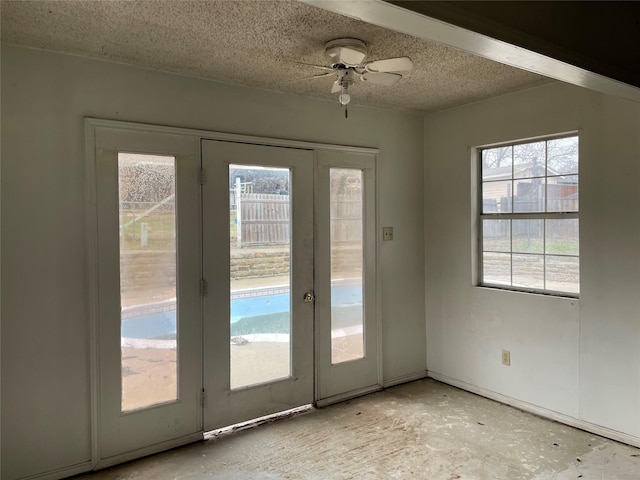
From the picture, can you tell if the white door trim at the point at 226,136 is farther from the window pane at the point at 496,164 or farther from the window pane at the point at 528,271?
the window pane at the point at 528,271

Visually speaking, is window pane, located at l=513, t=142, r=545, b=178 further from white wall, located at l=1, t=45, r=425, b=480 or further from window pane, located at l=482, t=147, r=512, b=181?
white wall, located at l=1, t=45, r=425, b=480

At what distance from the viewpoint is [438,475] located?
263 cm

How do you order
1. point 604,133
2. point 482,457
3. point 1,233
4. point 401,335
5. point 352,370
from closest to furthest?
point 1,233 < point 482,457 < point 604,133 < point 352,370 < point 401,335

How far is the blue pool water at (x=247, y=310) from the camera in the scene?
287 cm

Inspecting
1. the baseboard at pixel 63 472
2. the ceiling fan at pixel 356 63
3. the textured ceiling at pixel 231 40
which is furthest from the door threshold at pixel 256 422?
the textured ceiling at pixel 231 40

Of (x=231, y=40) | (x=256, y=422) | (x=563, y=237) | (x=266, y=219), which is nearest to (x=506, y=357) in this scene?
(x=563, y=237)

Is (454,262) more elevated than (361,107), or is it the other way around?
(361,107)

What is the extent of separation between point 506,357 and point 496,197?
1.32 m

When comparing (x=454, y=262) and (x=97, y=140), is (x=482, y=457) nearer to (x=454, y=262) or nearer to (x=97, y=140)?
(x=454, y=262)

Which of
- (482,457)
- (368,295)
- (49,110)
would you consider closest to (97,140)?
(49,110)

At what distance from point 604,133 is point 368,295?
210cm

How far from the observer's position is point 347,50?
2.42 meters

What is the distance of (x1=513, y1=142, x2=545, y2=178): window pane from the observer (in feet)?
11.4

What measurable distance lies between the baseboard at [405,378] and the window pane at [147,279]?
6.29 ft
